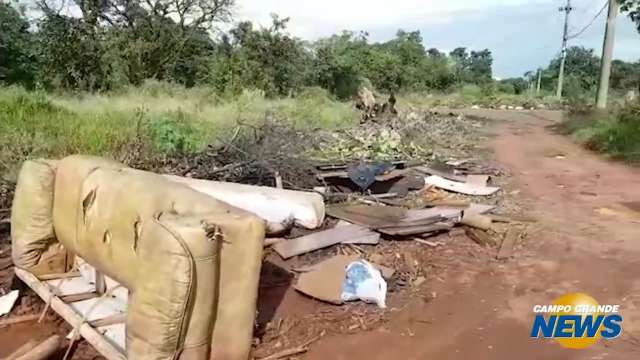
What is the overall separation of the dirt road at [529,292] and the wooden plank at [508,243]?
10 cm

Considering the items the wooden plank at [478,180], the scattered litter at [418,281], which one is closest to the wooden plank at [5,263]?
the scattered litter at [418,281]

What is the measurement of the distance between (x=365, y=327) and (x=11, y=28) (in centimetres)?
2592

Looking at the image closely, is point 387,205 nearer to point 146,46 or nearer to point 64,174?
point 64,174

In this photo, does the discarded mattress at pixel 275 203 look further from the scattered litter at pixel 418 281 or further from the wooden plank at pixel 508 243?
the wooden plank at pixel 508 243

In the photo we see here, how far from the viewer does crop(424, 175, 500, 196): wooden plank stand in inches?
293

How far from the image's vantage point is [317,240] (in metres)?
4.95

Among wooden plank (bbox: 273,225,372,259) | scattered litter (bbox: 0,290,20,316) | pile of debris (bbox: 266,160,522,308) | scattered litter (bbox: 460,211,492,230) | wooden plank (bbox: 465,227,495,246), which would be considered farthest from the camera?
scattered litter (bbox: 460,211,492,230)

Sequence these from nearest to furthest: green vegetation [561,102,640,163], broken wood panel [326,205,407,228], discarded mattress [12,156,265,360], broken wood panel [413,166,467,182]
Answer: discarded mattress [12,156,265,360], broken wood panel [326,205,407,228], broken wood panel [413,166,467,182], green vegetation [561,102,640,163]

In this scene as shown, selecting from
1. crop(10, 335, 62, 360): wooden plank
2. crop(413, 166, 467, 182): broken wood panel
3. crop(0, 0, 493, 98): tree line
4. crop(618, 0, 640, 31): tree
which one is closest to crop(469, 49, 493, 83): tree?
crop(0, 0, 493, 98): tree line

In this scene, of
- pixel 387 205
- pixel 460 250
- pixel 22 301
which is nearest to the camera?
pixel 22 301

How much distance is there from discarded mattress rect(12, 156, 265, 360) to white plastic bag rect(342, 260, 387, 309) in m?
1.18

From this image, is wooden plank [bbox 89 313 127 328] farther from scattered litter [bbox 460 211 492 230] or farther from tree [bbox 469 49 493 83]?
tree [bbox 469 49 493 83]

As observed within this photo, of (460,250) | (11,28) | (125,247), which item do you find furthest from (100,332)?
(11,28)

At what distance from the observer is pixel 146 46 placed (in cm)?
2239
